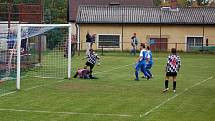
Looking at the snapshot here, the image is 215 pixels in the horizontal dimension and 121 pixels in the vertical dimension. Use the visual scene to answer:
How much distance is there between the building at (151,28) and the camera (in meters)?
54.3

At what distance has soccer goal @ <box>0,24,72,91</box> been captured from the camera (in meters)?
24.5

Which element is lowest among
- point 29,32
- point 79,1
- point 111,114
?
point 111,114

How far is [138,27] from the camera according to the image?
5497 centimetres

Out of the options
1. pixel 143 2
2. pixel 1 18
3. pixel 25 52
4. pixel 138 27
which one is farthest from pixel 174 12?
pixel 25 52

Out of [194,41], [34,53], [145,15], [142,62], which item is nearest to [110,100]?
[142,62]

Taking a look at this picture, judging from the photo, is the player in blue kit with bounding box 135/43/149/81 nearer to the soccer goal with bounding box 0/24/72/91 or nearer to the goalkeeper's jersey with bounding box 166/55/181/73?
the soccer goal with bounding box 0/24/72/91

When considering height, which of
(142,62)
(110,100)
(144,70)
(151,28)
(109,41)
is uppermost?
(151,28)

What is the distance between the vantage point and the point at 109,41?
54.8 meters

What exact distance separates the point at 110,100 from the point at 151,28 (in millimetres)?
36318

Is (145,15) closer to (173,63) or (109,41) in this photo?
(109,41)

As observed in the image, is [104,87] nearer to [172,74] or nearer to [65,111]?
[172,74]

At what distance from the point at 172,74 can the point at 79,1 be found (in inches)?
1742

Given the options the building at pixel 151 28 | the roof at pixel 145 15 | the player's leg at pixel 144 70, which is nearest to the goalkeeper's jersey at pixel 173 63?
the player's leg at pixel 144 70

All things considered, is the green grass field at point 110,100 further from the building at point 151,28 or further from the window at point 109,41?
the building at point 151,28
